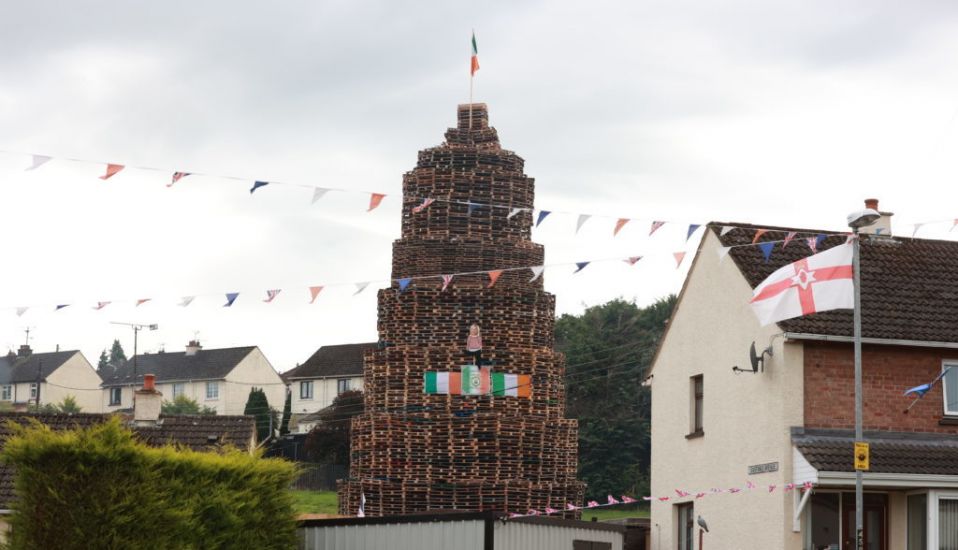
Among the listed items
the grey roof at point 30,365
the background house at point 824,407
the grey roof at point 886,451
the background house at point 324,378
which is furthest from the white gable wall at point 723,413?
the grey roof at point 30,365

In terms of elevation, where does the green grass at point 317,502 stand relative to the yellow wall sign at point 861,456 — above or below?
below

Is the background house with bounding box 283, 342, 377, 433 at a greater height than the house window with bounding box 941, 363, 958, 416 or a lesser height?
greater

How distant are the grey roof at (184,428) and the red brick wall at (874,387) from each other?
46.7 ft

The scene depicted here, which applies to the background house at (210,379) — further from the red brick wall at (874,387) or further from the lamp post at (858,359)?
the lamp post at (858,359)

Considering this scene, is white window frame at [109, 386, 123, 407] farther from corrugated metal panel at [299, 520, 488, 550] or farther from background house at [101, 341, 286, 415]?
corrugated metal panel at [299, 520, 488, 550]

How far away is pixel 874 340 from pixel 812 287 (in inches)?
217

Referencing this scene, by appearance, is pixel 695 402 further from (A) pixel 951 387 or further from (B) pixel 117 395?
(B) pixel 117 395

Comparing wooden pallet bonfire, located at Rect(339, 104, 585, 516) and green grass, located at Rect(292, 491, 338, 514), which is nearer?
wooden pallet bonfire, located at Rect(339, 104, 585, 516)

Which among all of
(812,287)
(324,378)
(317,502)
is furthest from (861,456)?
(324,378)

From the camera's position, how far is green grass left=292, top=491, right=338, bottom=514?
2849 inches

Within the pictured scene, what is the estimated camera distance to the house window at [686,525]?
33.7 m

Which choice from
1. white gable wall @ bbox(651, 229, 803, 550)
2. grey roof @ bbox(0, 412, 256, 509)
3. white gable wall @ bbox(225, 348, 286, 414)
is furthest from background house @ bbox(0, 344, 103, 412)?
white gable wall @ bbox(651, 229, 803, 550)

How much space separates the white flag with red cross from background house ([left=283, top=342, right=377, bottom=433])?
8143 cm

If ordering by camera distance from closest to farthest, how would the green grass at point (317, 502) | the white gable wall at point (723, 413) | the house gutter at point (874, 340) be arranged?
the house gutter at point (874, 340) → the white gable wall at point (723, 413) → the green grass at point (317, 502)
